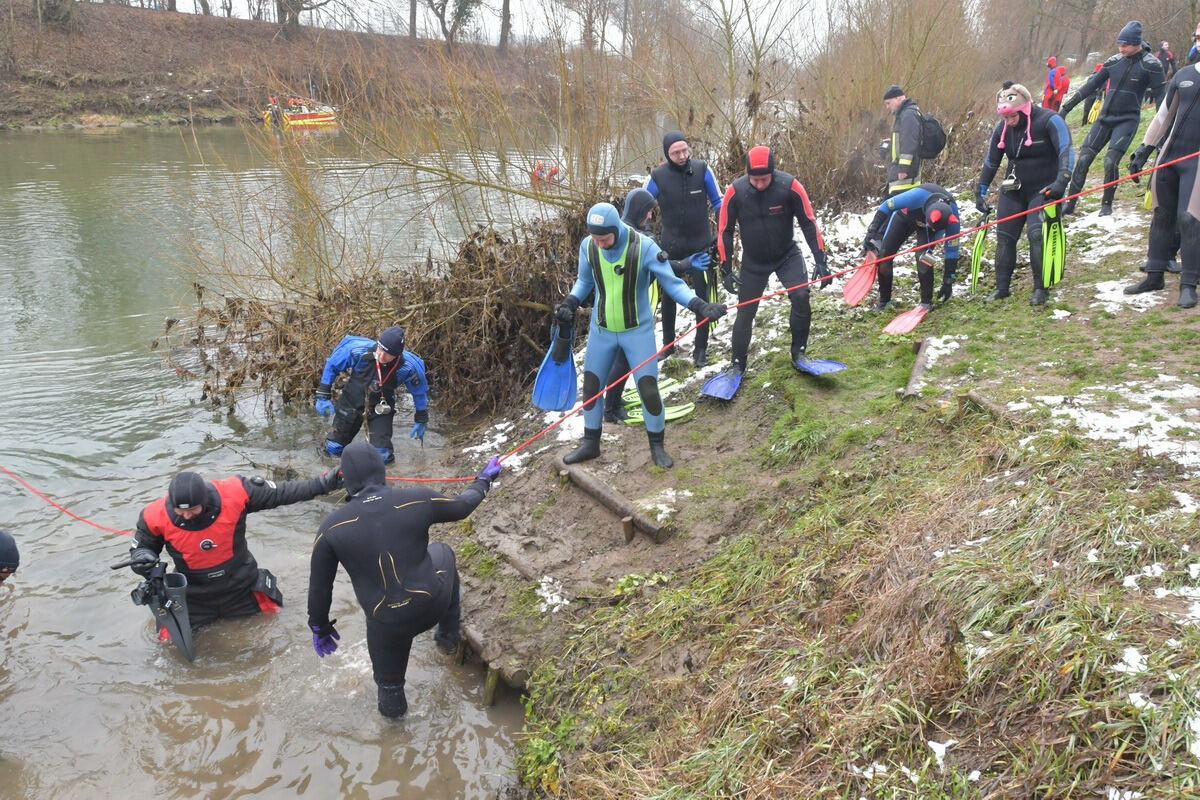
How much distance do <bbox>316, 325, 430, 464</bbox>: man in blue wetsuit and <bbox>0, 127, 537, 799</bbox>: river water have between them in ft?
2.27

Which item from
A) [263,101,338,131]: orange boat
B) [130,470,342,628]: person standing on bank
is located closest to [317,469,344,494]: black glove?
[130,470,342,628]: person standing on bank

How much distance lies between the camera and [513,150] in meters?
8.80

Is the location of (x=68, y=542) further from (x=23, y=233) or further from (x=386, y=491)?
(x=23, y=233)

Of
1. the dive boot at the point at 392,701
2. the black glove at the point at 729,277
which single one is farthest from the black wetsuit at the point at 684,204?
the dive boot at the point at 392,701

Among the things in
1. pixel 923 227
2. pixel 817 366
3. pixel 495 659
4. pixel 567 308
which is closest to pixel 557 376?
pixel 567 308

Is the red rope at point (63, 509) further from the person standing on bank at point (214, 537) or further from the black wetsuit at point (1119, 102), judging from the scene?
the black wetsuit at point (1119, 102)

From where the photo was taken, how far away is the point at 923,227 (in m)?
7.44

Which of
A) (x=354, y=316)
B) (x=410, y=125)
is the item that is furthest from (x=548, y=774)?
(x=410, y=125)

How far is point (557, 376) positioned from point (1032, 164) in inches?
167

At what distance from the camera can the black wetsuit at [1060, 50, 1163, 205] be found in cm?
817

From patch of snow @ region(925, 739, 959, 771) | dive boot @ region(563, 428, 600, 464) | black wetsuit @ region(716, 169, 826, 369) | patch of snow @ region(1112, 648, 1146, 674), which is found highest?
black wetsuit @ region(716, 169, 826, 369)

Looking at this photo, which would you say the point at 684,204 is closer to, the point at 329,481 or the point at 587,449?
the point at 587,449

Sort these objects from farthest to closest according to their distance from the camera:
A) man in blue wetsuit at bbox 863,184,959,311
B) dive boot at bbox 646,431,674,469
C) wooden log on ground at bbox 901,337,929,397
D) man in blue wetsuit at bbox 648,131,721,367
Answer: man in blue wetsuit at bbox 863,184,959,311 < man in blue wetsuit at bbox 648,131,721,367 < dive boot at bbox 646,431,674,469 < wooden log on ground at bbox 901,337,929,397

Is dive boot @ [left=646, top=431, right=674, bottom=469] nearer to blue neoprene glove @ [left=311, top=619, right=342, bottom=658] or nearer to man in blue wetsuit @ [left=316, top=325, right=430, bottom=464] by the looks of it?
man in blue wetsuit @ [left=316, top=325, right=430, bottom=464]
